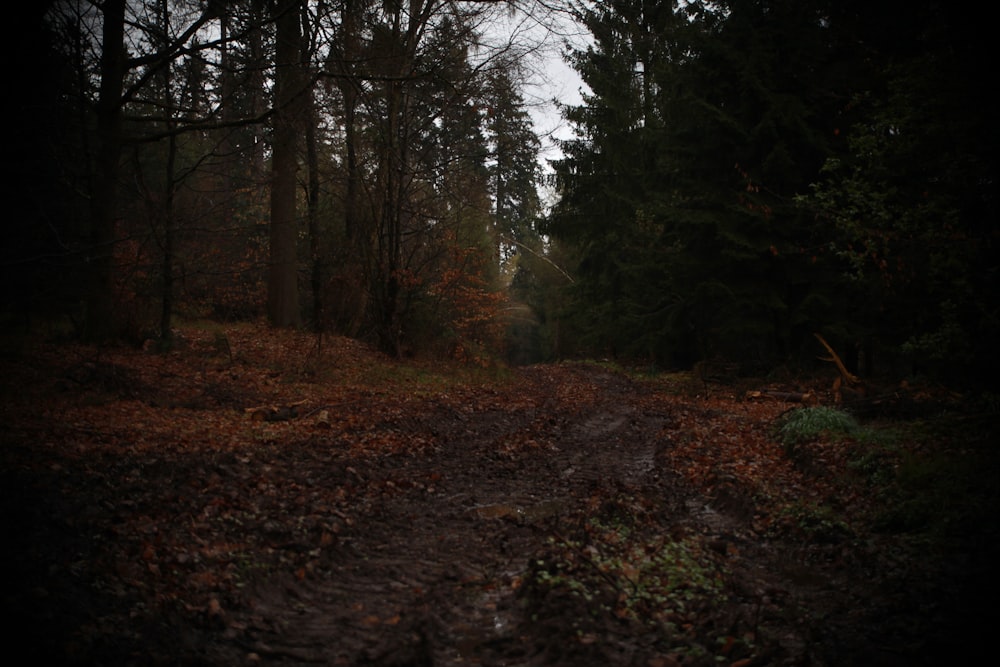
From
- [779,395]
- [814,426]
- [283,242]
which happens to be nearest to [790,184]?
[779,395]

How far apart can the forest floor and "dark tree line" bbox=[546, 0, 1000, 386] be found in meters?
2.44

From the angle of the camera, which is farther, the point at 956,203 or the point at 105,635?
the point at 956,203

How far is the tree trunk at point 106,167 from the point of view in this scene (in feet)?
36.7

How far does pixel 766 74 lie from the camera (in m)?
16.8

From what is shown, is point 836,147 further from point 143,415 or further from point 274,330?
point 143,415

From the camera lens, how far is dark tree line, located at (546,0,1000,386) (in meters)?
7.19

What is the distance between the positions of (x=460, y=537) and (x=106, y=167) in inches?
407

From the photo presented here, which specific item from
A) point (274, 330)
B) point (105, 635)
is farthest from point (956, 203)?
point (274, 330)

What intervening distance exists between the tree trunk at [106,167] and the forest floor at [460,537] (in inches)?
62.2

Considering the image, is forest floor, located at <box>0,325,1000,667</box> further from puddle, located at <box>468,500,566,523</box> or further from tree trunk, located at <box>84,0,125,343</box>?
tree trunk, located at <box>84,0,125,343</box>

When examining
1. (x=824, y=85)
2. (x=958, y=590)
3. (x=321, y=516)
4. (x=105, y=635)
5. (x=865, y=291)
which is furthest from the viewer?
(x=824, y=85)

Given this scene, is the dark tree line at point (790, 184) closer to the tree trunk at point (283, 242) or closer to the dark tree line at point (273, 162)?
the dark tree line at point (273, 162)

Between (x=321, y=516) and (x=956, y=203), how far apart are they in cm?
797

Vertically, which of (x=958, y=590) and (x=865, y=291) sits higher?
(x=865, y=291)
